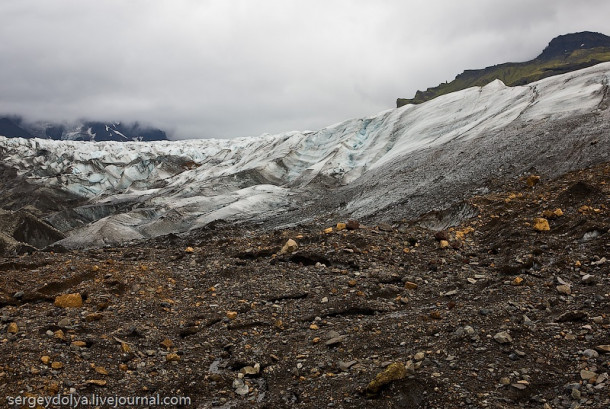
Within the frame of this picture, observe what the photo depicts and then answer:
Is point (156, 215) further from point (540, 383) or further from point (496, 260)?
point (540, 383)

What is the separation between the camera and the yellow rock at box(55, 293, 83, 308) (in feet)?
40.0

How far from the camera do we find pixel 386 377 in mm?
7969

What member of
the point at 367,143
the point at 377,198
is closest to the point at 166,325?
the point at 377,198

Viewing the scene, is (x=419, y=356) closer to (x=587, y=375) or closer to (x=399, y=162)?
(x=587, y=375)

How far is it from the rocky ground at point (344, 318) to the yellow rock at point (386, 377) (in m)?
0.03

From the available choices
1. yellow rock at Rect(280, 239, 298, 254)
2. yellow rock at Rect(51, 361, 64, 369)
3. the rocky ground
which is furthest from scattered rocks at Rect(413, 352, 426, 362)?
yellow rock at Rect(280, 239, 298, 254)

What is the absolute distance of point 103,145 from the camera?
153250 millimetres

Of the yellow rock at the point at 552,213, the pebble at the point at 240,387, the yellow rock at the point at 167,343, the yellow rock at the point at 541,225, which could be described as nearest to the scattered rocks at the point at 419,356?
the pebble at the point at 240,387

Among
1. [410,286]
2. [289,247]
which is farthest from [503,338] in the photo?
[289,247]

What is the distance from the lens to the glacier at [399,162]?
1033 inches

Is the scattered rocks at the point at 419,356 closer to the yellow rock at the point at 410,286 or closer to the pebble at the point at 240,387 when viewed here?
the pebble at the point at 240,387

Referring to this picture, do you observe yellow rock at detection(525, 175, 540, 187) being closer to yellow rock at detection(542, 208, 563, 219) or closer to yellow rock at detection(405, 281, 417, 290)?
yellow rock at detection(542, 208, 563, 219)

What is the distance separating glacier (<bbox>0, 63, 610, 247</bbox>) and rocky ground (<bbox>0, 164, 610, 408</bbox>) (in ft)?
28.3

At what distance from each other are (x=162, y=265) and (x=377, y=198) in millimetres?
17691
